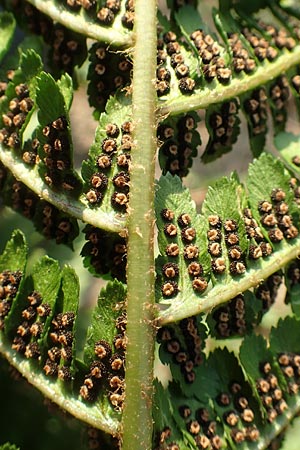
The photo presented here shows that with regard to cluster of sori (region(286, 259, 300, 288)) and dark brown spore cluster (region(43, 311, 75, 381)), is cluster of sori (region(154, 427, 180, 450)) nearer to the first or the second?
dark brown spore cluster (region(43, 311, 75, 381))

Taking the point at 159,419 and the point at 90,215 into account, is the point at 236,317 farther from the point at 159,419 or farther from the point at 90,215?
the point at 90,215

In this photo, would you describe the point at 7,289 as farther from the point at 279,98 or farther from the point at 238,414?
the point at 279,98

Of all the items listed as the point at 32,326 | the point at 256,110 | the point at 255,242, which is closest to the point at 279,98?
the point at 256,110

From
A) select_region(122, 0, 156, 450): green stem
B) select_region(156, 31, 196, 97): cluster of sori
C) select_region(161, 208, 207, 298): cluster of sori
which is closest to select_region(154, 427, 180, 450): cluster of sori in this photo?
select_region(122, 0, 156, 450): green stem

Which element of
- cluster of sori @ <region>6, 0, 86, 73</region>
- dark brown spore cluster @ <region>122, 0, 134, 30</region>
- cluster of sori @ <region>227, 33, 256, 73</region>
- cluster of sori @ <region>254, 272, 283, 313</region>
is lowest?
cluster of sori @ <region>254, 272, 283, 313</region>

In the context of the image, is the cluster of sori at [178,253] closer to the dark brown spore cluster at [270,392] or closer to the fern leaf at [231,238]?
the fern leaf at [231,238]

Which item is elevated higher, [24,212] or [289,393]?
[24,212]

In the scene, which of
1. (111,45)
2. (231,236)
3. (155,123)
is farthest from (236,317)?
(111,45)

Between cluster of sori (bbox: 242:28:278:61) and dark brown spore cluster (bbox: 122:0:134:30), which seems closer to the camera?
dark brown spore cluster (bbox: 122:0:134:30)
